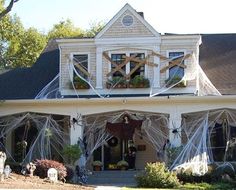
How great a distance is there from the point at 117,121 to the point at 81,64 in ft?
12.1

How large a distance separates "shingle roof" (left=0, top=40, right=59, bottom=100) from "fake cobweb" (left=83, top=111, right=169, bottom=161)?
3629 millimetres

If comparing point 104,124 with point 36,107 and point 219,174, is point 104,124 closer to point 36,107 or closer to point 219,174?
point 36,107

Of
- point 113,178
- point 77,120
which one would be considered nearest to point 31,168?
point 77,120

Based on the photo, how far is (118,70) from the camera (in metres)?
26.0

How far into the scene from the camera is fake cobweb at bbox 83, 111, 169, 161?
967 inches

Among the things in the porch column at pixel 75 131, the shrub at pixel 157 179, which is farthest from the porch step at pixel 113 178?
the porch column at pixel 75 131

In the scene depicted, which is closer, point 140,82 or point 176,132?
point 176,132

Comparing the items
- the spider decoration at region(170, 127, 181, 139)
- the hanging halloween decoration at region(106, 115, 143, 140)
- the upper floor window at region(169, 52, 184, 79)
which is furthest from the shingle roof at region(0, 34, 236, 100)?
the hanging halloween decoration at region(106, 115, 143, 140)

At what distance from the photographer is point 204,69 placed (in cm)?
2759

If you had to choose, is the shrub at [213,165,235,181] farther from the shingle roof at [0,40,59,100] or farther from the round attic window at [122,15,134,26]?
the shingle roof at [0,40,59,100]

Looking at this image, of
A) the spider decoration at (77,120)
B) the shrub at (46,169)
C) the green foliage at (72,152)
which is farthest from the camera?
the spider decoration at (77,120)

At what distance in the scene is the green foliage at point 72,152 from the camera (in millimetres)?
23266

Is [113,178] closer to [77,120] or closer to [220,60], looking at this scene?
[77,120]

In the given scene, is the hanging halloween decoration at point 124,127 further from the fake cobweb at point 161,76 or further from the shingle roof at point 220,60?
the shingle roof at point 220,60
